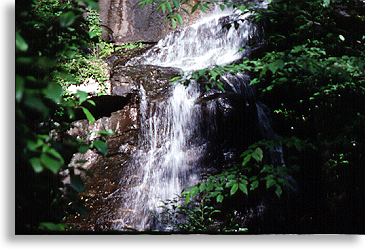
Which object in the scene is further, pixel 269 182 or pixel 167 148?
pixel 167 148

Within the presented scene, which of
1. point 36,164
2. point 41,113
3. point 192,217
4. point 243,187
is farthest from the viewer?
point 192,217

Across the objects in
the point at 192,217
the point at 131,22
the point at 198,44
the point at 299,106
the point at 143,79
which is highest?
the point at 131,22

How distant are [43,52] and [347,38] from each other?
2583 millimetres

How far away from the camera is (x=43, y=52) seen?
114 centimetres

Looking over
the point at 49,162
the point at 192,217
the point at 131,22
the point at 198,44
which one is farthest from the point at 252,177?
the point at 131,22

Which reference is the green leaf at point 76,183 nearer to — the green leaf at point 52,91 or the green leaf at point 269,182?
the green leaf at point 52,91

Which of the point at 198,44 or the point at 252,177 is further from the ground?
the point at 198,44

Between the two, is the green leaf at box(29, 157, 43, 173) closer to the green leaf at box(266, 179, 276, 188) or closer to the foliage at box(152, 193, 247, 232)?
the green leaf at box(266, 179, 276, 188)

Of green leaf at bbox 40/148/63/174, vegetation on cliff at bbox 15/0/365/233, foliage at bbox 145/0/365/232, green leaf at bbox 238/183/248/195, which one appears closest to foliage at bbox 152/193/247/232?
vegetation on cliff at bbox 15/0/365/233

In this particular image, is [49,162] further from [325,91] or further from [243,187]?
[325,91]

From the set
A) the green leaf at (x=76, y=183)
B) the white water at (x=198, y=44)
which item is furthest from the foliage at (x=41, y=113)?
the white water at (x=198, y=44)

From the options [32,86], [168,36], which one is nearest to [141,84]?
[168,36]

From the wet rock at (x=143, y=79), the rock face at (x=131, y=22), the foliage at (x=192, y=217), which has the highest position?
the rock face at (x=131, y=22)

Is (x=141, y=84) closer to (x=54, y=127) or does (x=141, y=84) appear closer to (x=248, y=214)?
(x=248, y=214)
